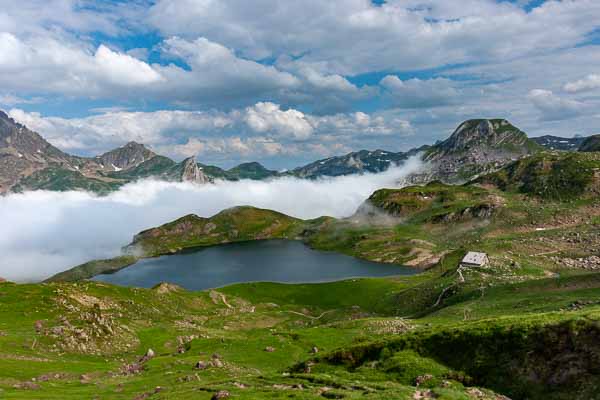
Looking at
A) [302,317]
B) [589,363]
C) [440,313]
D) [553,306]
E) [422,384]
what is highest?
[589,363]

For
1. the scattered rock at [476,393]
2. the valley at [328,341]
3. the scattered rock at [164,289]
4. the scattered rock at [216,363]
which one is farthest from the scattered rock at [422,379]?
the scattered rock at [164,289]

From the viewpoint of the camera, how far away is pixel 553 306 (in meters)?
65.8

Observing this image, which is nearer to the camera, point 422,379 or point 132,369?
point 422,379

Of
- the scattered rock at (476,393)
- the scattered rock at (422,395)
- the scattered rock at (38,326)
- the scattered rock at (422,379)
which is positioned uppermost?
Result: the scattered rock at (422,395)

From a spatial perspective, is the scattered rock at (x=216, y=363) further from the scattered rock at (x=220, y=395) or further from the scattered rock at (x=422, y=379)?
the scattered rock at (x=422, y=379)

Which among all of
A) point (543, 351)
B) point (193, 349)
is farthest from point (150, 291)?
point (543, 351)

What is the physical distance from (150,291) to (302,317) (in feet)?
180

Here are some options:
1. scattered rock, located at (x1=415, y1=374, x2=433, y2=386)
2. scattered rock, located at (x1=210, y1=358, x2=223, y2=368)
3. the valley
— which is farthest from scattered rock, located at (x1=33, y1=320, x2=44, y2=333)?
scattered rock, located at (x1=415, y1=374, x2=433, y2=386)

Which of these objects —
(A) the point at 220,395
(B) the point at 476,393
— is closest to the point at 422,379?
(B) the point at 476,393

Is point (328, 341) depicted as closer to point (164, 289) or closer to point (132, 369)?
point (132, 369)

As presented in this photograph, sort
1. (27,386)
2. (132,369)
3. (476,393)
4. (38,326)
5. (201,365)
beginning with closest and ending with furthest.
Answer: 1. (476,393)
2. (27,386)
3. (201,365)
4. (132,369)
5. (38,326)

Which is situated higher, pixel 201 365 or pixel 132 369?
pixel 132 369

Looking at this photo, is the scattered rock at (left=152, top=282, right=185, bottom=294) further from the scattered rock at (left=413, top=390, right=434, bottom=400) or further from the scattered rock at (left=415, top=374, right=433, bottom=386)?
the scattered rock at (left=413, top=390, right=434, bottom=400)

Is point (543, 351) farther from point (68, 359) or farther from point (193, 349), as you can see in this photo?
point (68, 359)
